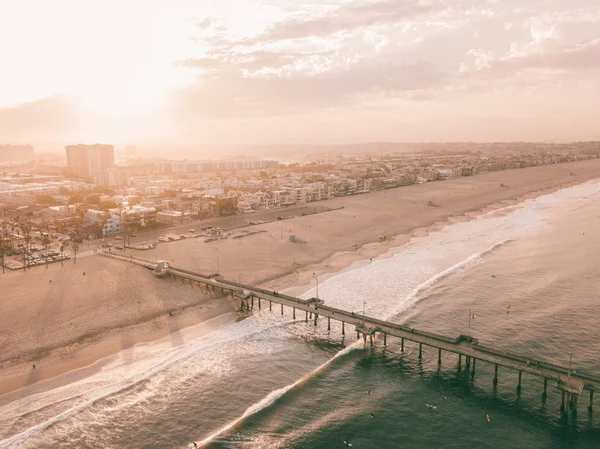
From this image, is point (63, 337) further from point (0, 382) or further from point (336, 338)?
point (336, 338)

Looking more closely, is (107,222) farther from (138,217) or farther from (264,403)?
(264,403)

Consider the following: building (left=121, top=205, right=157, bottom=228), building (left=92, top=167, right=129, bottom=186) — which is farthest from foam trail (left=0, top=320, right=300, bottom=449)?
building (left=92, top=167, right=129, bottom=186)

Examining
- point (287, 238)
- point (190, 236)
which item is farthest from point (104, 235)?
point (287, 238)

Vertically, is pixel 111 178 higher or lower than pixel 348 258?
higher

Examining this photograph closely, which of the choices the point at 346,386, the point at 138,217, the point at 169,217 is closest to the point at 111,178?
the point at 169,217

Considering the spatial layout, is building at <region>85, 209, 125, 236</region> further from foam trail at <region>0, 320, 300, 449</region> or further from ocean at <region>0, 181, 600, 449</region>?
foam trail at <region>0, 320, 300, 449</region>

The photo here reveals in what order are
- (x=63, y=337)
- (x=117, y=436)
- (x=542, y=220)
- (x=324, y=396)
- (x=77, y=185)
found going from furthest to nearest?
(x=77, y=185)
(x=542, y=220)
(x=63, y=337)
(x=324, y=396)
(x=117, y=436)
